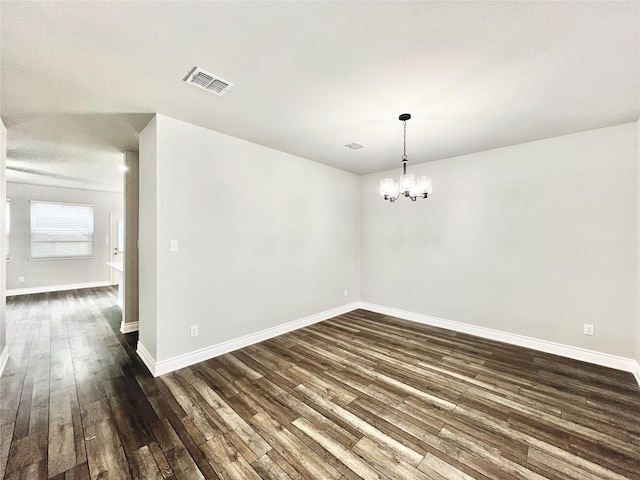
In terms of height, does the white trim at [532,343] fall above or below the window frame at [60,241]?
below

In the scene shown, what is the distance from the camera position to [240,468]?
1.65 meters

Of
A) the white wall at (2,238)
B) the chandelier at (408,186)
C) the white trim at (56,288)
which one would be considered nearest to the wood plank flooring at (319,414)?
the white wall at (2,238)

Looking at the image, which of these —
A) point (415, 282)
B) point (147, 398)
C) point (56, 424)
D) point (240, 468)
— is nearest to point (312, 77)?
point (240, 468)

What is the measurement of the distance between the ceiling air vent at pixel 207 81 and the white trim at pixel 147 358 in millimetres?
2755

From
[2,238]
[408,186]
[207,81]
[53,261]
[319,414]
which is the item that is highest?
[207,81]

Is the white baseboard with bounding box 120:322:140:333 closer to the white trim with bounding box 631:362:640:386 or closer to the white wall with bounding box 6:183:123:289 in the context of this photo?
the white wall with bounding box 6:183:123:289

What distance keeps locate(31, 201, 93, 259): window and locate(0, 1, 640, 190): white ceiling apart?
14.8 ft

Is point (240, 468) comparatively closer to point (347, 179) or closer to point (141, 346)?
point (141, 346)

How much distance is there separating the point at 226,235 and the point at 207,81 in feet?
5.67

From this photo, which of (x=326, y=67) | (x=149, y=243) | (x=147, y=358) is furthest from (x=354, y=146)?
(x=147, y=358)

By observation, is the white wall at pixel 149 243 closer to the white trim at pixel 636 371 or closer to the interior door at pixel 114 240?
the white trim at pixel 636 371

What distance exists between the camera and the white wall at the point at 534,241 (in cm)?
→ 297

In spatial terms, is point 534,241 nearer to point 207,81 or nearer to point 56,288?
point 207,81

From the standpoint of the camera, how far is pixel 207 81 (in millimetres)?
2164
